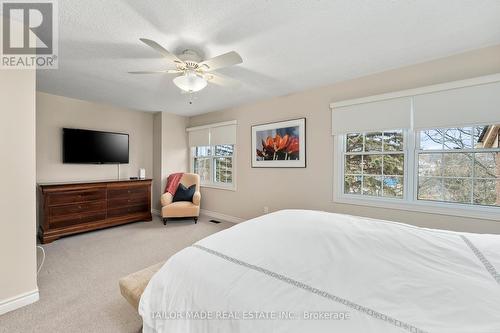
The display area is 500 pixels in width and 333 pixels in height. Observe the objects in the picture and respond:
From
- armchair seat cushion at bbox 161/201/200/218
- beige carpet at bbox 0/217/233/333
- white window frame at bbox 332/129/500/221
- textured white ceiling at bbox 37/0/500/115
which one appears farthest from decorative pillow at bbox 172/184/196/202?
white window frame at bbox 332/129/500/221

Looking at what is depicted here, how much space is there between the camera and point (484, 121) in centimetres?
215

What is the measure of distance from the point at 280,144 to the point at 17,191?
320cm

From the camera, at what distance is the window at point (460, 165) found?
2.26 m

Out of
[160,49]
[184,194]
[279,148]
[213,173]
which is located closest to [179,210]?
[184,194]

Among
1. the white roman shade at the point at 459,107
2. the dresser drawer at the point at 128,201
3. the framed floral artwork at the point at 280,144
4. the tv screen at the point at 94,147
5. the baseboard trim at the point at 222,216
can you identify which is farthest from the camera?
the baseboard trim at the point at 222,216

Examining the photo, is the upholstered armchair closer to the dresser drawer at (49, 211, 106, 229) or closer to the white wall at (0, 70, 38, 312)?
the dresser drawer at (49, 211, 106, 229)

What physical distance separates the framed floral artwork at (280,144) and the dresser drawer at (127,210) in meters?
2.39

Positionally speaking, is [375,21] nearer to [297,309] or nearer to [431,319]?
[431,319]

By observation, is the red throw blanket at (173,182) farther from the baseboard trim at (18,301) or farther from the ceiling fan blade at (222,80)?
the baseboard trim at (18,301)

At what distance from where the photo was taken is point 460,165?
94.9 inches

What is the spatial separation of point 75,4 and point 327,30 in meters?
1.98

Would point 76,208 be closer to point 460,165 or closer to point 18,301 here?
point 18,301

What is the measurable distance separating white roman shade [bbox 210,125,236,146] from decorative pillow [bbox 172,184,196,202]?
3.63ft

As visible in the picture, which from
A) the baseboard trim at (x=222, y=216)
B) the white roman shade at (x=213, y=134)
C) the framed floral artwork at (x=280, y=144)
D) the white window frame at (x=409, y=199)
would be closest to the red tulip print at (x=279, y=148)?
the framed floral artwork at (x=280, y=144)
